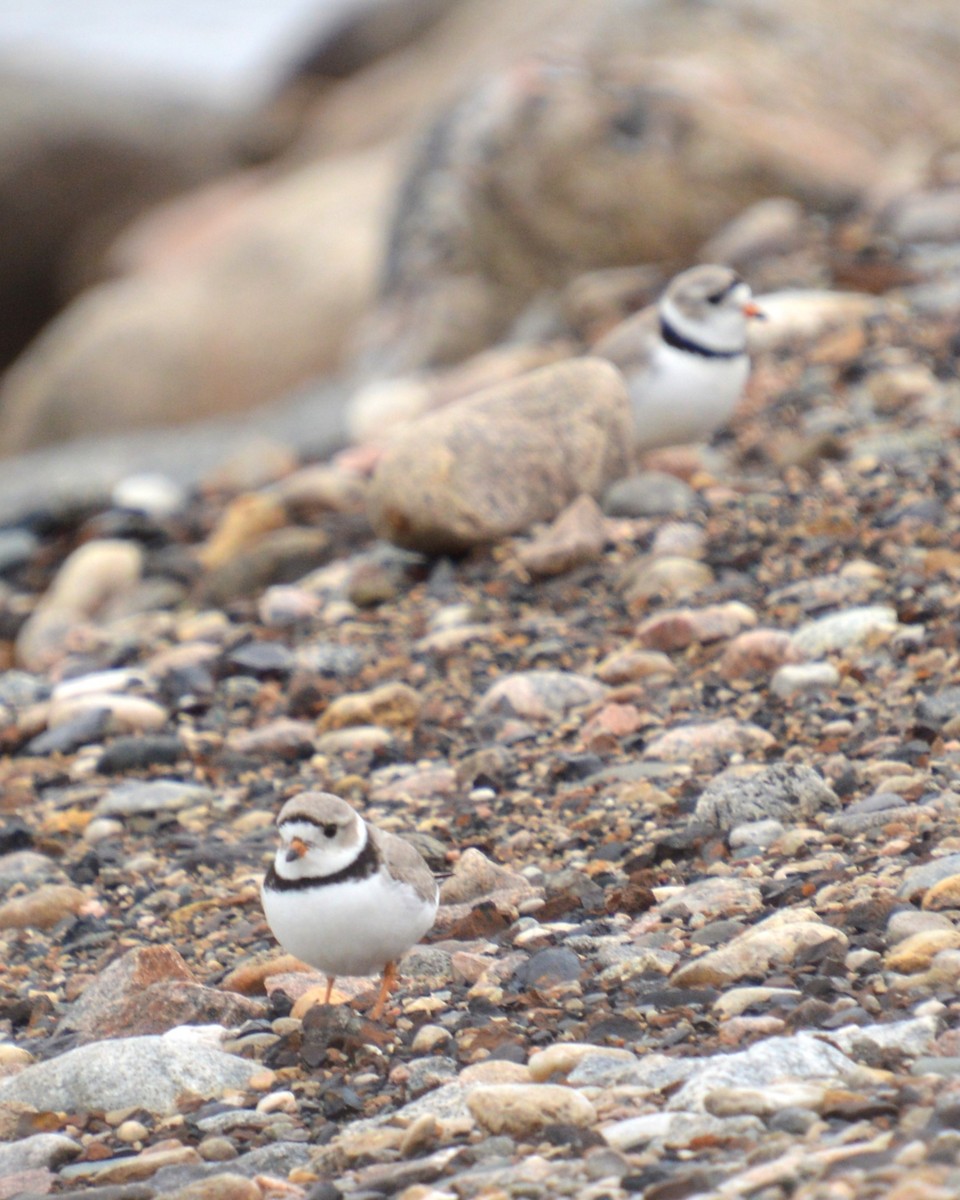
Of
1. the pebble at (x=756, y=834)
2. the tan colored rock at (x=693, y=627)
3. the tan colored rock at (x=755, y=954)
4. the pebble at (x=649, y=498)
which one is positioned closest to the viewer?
the tan colored rock at (x=755, y=954)

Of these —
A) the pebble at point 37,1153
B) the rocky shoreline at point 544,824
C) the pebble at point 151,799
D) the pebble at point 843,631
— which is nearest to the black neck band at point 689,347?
the rocky shoreline at point 544,824

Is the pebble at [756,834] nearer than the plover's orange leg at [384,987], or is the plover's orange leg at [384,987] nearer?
the plover's orange leg at [384,987]

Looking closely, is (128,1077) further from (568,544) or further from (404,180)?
(404,180)

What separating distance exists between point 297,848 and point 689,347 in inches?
168

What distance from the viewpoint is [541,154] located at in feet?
35.6

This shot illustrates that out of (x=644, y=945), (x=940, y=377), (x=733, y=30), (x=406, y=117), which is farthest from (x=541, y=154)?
(x=406, y=117)

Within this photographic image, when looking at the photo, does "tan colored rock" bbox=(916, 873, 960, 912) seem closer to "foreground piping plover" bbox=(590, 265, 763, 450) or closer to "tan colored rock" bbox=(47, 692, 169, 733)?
"tan colored rock" bbox=(47, 692, 169, 733)

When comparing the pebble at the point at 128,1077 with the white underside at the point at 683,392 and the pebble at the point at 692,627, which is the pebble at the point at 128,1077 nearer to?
the pebble at the point at 692,627

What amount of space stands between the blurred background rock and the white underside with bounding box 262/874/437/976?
269 inches

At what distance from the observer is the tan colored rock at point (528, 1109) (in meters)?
3.10

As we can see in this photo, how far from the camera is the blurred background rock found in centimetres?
1078

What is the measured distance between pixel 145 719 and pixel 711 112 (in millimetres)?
6129

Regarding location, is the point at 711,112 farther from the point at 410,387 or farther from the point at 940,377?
the point at 940,377

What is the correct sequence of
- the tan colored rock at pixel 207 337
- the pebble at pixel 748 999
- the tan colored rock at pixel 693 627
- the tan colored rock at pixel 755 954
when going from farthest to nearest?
the tan colored rock at pixel 207 337, the tan colored rock at pixel 693 627, the tan colored rock at pixel 755 954, the pebble at pixel 748 999
